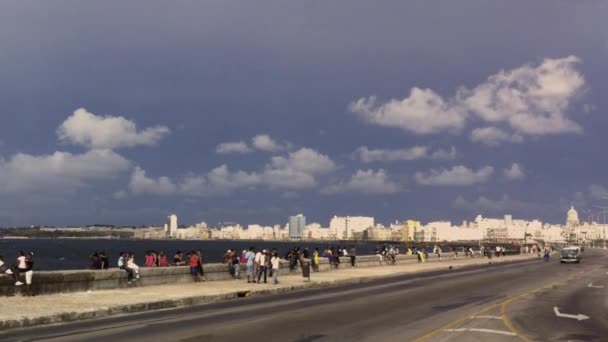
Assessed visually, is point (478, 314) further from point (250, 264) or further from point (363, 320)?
point (250, 264)

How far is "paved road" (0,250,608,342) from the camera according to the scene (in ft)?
45.9

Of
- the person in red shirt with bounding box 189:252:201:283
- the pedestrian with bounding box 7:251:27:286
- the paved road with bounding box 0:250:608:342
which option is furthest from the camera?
the person in red shirt with bounding box 189:252:201:283

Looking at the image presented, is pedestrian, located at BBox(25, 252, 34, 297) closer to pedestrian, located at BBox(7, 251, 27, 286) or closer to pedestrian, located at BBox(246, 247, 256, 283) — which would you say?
pedestrian, located at BBox(7, 251, 27, 286)

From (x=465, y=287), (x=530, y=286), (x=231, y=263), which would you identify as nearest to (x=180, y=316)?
(x=231, y=263)

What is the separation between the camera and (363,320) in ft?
55.7

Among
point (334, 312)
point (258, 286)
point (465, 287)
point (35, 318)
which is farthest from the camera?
point (465, 287)

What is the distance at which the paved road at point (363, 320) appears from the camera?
14.0m

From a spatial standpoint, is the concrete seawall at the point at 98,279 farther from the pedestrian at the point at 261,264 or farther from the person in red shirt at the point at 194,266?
the pedestrian at the point at 261,264

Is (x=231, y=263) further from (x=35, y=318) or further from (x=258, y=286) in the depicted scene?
(x=35, y=318)

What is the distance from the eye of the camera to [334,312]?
62.3ft

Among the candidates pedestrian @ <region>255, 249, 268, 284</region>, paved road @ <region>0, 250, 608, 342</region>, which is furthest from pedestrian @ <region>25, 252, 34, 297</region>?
pedestrian @ <region>255, 249, 268, 284</region>

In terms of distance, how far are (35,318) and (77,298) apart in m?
4.58

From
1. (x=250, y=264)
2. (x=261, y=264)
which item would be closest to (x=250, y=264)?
(x=250, y=264)

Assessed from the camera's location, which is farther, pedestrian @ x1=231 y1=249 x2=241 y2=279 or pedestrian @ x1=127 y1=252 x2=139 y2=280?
pedestrian @ x1=231 y1=249 x2=241 y2=279
